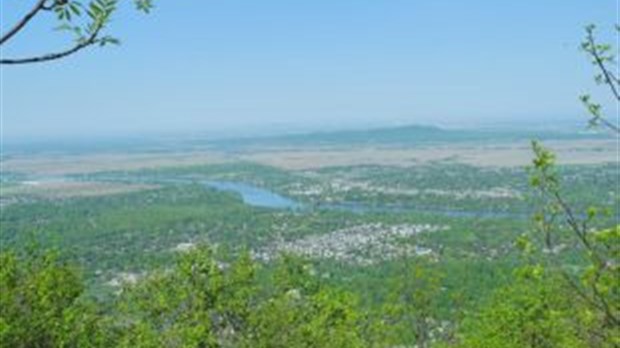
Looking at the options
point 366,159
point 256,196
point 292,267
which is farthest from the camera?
point 366,159

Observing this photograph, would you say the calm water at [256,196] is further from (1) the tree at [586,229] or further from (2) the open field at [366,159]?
(1) the tree at [586,229]

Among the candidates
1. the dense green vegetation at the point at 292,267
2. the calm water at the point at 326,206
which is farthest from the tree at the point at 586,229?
the calm water at the point at 326,206

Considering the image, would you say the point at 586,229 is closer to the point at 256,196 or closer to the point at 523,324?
the point at 523,324

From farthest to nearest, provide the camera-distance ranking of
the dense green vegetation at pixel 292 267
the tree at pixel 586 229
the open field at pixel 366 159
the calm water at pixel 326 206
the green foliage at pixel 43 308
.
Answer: the open field at pixel 366 159 < the calm water at pixel 326 206 < the dense green vegetation at pixel 292 267 < the green foliage at pixel 43 308 < the tree at pixel 586 229

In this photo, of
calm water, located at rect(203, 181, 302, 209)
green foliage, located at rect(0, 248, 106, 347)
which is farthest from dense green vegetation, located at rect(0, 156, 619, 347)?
calm water, located at rect(203, 181, 302, 209)

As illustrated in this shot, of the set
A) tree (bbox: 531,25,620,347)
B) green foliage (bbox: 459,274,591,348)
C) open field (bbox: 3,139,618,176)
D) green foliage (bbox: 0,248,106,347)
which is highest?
tree (bbox: 531,25,620,347)

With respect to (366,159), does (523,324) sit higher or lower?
higher

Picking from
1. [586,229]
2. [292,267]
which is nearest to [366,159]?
[292,267]

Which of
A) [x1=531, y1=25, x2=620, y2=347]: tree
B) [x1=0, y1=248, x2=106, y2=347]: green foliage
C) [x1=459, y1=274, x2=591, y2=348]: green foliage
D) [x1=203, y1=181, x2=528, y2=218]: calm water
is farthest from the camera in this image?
[x1=203, y1=181, x2=528, y2=218]: calm water

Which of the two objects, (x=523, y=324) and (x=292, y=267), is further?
(x=292, y=267)

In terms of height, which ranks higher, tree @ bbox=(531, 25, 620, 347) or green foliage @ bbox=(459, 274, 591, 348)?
tree @ bbox=(531, 25, 620, 347)

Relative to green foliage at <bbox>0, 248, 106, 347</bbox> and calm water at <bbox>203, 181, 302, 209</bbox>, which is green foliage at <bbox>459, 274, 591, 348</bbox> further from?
calm water at <bbox>203, 181, 302, 209</bbox>
